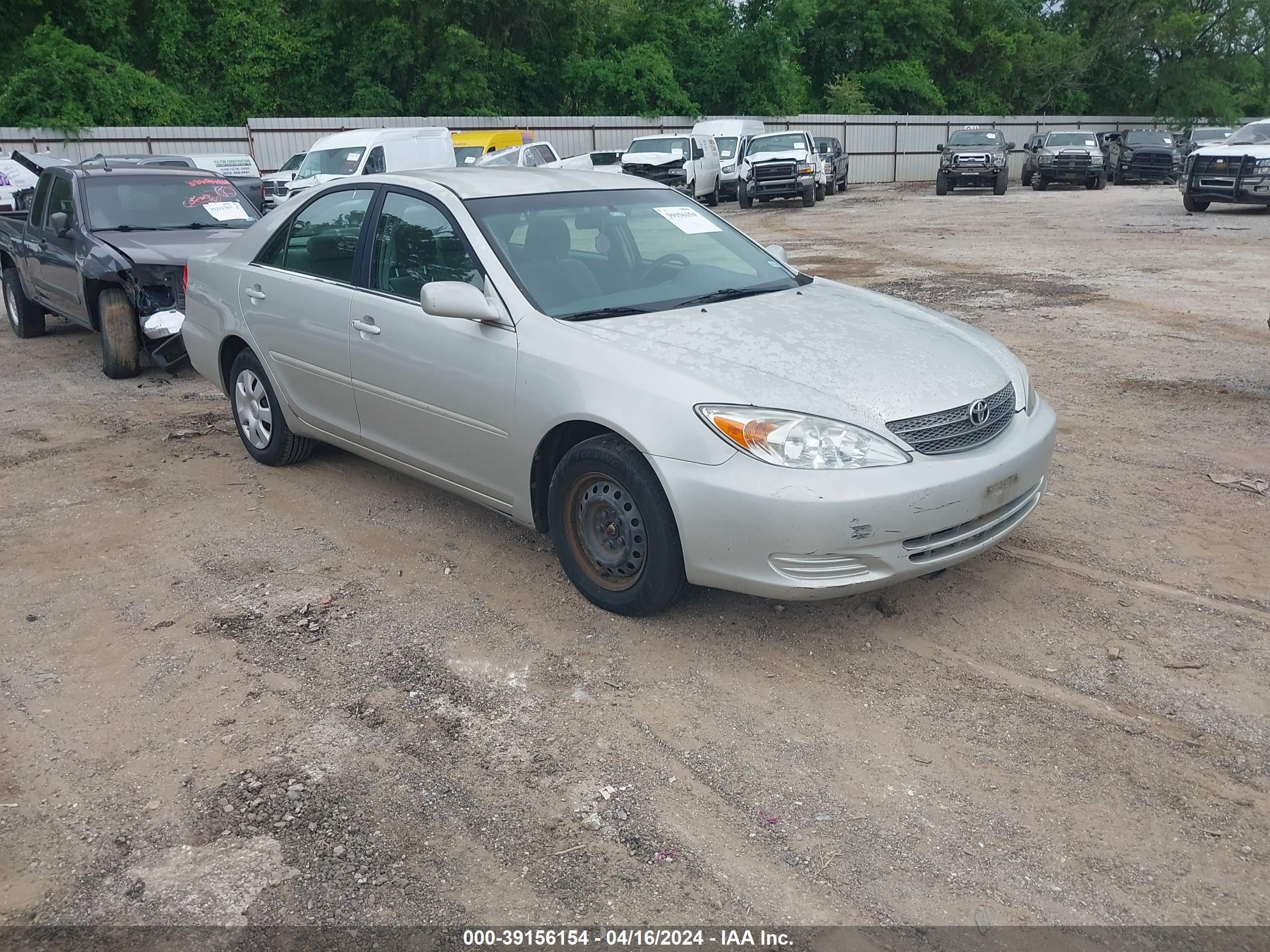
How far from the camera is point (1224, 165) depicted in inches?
817

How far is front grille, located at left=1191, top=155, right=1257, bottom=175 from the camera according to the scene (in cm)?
2041

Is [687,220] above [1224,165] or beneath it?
above

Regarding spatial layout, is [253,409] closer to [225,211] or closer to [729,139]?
[225,211]

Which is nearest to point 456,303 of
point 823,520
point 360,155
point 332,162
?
point 823,520

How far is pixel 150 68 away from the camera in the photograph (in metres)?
34.8

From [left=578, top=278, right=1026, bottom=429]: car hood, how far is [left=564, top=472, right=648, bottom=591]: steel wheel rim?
0.53 m

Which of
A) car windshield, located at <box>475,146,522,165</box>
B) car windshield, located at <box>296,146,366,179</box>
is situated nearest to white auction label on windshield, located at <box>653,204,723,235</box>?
car windshield, located at <box>296,146,366,179</box>

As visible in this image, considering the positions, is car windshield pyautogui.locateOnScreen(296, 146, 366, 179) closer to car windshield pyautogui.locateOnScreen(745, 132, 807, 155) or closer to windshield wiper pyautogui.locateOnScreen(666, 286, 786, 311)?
car windshield pyautogui.locateOnScreen(745, 132, 807, 155)

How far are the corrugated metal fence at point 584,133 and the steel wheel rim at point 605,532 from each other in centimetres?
2888

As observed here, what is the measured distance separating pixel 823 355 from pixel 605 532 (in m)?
1.08

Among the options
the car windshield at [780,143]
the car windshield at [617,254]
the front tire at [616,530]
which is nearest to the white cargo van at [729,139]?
the car windshield at [780,143]

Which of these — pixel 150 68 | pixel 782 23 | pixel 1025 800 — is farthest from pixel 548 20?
pixel 1025 800

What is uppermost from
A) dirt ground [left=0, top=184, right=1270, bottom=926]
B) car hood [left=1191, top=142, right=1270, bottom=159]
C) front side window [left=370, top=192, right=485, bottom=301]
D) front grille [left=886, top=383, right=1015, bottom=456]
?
front side window [left=370, top=192, right=485, bottom=301]

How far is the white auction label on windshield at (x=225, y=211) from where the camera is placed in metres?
9.49
